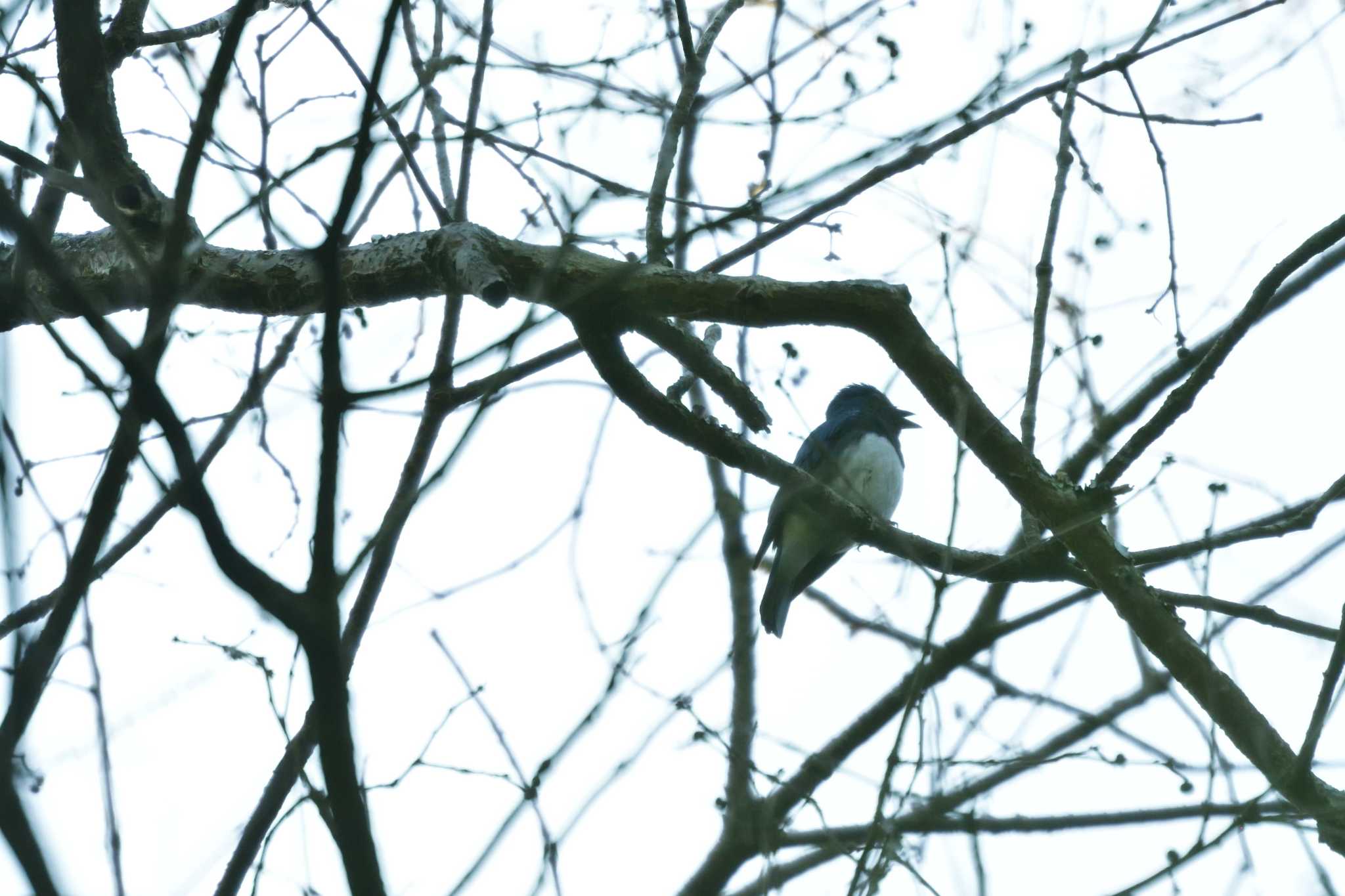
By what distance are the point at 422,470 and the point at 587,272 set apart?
65cm

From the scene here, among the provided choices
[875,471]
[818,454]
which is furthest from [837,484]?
[818,454]

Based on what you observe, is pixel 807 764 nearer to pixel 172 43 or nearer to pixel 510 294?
pixel 510 294

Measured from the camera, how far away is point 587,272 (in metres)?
3.23

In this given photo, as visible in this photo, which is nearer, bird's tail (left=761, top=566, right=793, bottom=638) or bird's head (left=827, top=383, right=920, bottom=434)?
bird's tail (left=761, top=566, right=793, bottom=638)

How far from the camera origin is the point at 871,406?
790 centimetres

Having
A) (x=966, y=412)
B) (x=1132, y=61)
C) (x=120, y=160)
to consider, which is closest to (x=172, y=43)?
(x=120, y=160)

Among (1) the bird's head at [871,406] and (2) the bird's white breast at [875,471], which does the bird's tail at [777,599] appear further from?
(1) the bird's head at [871,406]

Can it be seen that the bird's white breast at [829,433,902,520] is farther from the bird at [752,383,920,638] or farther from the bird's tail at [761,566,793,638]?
the bird's tail at [761,566,793,638]

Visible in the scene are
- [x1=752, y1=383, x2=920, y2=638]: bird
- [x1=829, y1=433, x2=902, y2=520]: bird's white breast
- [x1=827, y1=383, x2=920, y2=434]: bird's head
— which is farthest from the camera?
[x1=827, y1=383, x2=920, y2=434]: bird's head

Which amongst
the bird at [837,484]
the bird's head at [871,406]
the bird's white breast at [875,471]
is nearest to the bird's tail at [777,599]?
the bird at [837,484]

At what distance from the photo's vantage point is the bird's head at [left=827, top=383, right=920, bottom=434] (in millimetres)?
7875

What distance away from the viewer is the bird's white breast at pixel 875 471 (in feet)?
23.9

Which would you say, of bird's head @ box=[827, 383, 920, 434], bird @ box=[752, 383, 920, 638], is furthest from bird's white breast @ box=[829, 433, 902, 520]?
bird's head @ box=[827, 383, 920, 434]

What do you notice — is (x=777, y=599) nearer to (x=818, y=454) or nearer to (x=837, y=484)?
(x=837, y=484)
